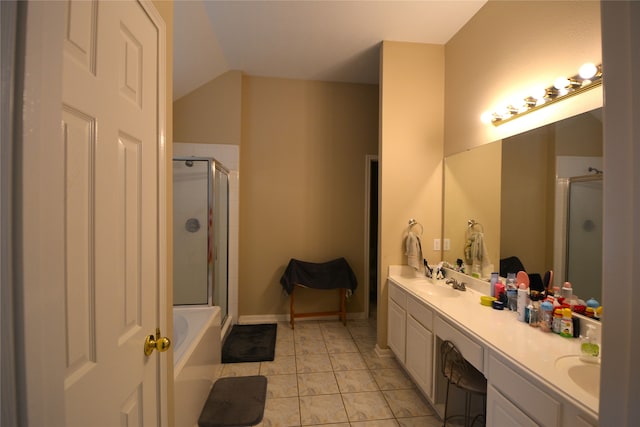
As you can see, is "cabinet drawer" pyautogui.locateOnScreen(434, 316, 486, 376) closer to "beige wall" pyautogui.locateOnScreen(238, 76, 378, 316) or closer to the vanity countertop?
the vanity countertop

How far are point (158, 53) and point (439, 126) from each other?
2430mm

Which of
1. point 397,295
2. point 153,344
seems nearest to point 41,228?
point 153,344

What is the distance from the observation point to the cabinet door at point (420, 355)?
186cm

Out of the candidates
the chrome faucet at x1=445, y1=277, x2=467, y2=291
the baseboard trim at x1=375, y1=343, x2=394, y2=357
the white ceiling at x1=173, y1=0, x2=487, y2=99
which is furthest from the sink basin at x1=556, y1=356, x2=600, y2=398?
the white ceiling at x1=173, y1=0, x2=487, y2=99

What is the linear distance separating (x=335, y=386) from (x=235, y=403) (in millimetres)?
778

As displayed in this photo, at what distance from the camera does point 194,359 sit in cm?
173

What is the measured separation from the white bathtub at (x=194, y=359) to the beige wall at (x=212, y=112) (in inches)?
78.0

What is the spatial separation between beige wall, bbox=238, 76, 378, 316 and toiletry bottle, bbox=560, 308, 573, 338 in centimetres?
232

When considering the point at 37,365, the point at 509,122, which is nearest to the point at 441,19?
the point at 509,122

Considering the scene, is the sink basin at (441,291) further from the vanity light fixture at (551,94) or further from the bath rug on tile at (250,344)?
the bath rug on tile at (250,344)

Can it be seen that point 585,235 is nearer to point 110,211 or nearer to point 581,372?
point 581,372

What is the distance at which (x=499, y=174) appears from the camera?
1987mm

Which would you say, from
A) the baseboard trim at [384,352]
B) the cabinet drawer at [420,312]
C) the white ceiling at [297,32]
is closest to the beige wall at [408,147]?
the baseboard trim at [384,352]

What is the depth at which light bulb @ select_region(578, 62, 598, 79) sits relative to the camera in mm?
1333
